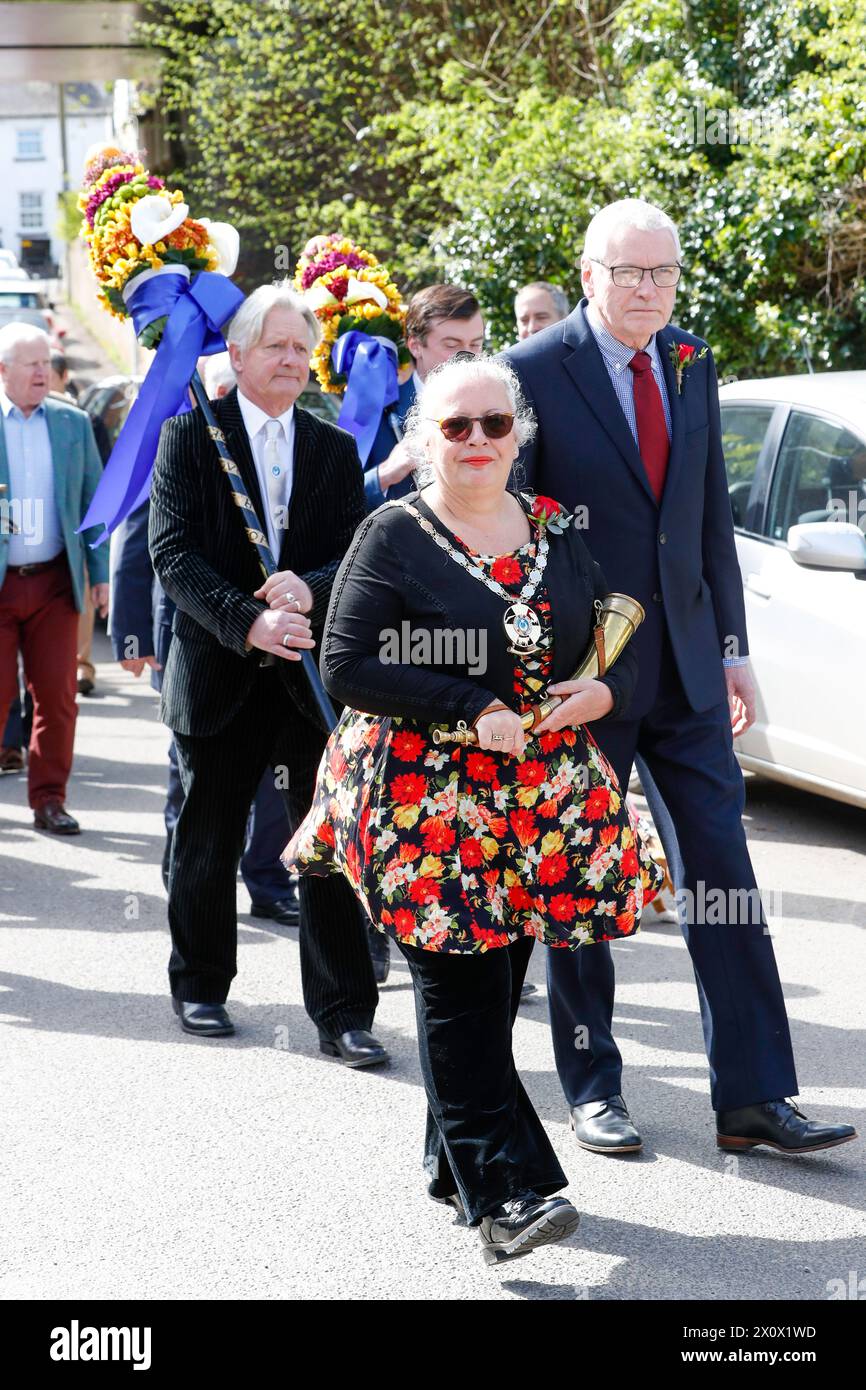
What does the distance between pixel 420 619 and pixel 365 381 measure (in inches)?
102

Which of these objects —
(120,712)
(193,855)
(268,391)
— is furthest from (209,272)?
(120,712)

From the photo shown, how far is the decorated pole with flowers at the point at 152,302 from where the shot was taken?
17.3 feet

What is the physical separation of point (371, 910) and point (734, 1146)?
1.30m

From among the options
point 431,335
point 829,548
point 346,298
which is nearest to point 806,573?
point 829,548

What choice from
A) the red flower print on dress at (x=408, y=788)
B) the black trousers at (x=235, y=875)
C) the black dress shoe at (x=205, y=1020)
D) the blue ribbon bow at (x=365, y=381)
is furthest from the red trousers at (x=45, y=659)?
the red flower print on dress at (x=408, y=788)

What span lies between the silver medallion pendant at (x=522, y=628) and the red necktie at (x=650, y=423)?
0.82 m

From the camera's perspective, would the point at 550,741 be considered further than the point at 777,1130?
No

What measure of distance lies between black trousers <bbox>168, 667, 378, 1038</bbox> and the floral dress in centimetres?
146

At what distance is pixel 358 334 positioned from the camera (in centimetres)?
610

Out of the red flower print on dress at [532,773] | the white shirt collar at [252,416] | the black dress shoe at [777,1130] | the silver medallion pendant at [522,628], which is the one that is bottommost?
the black dress shoe at [777,1130]

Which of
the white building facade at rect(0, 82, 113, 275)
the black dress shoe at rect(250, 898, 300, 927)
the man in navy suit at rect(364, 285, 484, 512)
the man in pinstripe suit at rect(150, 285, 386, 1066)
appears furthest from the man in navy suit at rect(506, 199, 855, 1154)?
the white building facade at rect(0, 82, 113, 275)

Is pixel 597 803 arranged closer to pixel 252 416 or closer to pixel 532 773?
pixel 532 773

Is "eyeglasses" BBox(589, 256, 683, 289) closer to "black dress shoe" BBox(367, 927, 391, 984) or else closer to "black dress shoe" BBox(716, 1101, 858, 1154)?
"black dress shoe" BBox(716, 1101, 858, 1154)

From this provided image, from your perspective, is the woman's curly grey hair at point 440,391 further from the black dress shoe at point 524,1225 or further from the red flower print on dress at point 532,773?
the black dress shoe at point 524,1225
